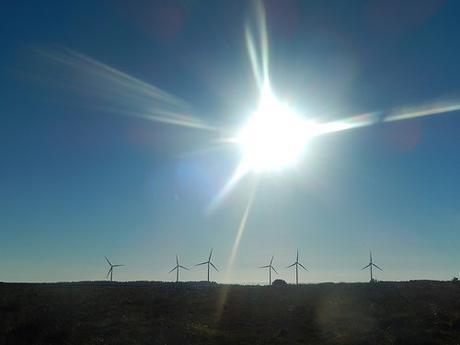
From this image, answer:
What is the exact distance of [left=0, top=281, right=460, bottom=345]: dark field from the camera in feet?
145

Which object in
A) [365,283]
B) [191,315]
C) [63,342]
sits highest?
[365,283]

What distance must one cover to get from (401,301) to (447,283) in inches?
596

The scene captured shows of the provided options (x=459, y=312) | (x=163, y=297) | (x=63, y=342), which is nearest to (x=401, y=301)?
(x=459, y=312)

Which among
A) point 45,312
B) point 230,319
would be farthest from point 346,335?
point 45,312

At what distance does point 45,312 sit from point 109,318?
622 centimetres

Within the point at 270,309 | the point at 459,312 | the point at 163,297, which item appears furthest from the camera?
the point at 163,297

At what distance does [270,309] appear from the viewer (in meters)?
54.4

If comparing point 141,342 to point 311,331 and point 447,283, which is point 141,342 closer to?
point 311,331

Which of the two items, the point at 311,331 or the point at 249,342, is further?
the point at 311,331

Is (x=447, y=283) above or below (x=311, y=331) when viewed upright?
above

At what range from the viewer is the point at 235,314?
5278 centimetres

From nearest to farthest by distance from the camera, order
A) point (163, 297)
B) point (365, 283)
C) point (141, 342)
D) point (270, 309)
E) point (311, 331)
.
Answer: point (141, 342) < point (311, 331) < point (270, 309) < point (163, 297) < point (365, 283)

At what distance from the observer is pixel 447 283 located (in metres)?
67.8

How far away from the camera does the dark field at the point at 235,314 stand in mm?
44188
